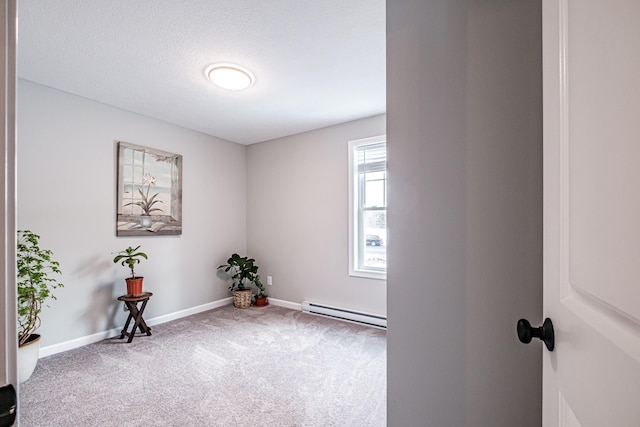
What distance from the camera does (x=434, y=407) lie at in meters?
1.09

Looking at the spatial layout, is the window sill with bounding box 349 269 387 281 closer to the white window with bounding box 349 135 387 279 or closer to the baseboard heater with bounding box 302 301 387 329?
the white window with bounding box 349 135 387 279

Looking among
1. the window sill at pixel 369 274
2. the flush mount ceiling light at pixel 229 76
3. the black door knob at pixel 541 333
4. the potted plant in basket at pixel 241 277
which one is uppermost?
the flush mount ceiling light at pixel 229 76

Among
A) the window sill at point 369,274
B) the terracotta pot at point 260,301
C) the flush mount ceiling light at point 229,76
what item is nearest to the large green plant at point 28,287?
the flush mount ceiling light at point 229,76

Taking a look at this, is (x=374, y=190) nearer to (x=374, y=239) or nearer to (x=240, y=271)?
(x=374, y=239)

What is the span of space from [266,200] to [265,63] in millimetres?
2403

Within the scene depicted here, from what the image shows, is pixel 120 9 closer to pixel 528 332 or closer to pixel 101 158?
pixel 101 158

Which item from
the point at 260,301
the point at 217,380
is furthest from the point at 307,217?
the point at 217,380

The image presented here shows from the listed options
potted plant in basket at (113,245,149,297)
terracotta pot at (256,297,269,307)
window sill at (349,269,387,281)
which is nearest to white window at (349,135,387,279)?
window sill at (349,269,387,281)

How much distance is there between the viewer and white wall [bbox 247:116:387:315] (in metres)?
3.70

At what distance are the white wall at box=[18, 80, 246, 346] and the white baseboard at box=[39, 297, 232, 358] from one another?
0.05 meters

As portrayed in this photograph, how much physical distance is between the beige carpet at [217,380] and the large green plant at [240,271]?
39.4 inches

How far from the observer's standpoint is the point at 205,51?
217cm

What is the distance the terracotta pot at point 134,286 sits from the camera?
3.04 meters

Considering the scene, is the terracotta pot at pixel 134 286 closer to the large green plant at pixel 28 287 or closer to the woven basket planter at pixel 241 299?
the large green plant at pixel 28 287
